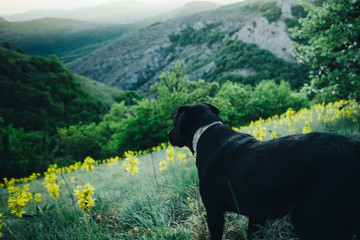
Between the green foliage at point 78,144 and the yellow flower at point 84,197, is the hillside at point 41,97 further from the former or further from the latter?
the yellow flower at point 84,197

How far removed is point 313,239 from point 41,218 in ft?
15.1

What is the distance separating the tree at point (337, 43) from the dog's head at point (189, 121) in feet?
19.2

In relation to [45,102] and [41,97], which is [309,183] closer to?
[45,102]

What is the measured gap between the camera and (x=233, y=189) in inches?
59.5

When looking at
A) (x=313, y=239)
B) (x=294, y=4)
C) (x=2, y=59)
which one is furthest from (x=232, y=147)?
(x=294, y=4)

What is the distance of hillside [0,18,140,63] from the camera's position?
124 meters

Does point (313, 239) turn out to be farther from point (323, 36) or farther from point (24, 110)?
point (24, 110)

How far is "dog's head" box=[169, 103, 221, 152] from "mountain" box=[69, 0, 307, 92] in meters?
70.2

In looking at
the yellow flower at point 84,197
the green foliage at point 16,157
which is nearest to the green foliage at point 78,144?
the green foliage at point 16,157

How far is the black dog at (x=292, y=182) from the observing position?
106cm

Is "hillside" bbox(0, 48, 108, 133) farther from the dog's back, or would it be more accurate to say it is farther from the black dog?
the dog's back

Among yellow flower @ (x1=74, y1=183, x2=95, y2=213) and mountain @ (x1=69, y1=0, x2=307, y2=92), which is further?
mountain @ (x1=69, y1=0, x2=307, y2=92)

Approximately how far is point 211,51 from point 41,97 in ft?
327

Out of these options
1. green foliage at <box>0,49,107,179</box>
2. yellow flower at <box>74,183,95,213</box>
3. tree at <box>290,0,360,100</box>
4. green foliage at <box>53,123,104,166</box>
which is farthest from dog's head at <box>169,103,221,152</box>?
green foliage at <box>0,49,107,179</box>
